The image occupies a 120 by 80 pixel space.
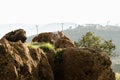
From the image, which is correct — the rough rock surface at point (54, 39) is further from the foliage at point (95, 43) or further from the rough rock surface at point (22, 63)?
the foliage at point (95, 43)

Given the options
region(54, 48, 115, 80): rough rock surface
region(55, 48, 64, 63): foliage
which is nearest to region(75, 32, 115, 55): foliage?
region(55, 48, 64, 63): foliage

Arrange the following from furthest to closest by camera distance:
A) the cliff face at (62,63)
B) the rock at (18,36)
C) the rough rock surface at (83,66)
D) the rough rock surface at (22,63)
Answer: the rock at (18,36) < the rough rock surface at (83,66) < the cliff face at (62,63) < the rough rock surface at (22,63)

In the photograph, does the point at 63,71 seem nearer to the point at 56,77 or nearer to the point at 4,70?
the point at 56,77

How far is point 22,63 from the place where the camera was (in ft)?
55.9

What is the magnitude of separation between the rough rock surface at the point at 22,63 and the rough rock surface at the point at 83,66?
1.64m

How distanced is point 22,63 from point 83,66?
4770mm

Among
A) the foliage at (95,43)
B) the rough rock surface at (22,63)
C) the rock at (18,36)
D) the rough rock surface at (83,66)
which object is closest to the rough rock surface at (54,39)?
the rock at (18,36)

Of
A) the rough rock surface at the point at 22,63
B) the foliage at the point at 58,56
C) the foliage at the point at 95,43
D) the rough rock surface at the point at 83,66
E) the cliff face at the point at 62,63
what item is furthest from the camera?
the foliage at the point at 95,43

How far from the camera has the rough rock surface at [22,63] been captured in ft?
53.0

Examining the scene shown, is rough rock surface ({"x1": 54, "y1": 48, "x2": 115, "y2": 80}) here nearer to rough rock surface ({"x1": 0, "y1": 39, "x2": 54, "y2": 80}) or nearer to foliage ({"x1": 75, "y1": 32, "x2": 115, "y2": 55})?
rough rock surface ({"x1": 0, "y1": 39, "x2": 54, "y2": 80})

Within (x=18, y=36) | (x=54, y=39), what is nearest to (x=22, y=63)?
(x=18, y=36)

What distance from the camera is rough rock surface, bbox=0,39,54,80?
16.2 meters

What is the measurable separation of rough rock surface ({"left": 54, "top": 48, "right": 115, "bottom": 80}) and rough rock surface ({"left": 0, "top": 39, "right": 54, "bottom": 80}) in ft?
5.38

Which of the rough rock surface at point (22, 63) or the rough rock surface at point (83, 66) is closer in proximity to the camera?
the rough rock surface at point (22, 63)
